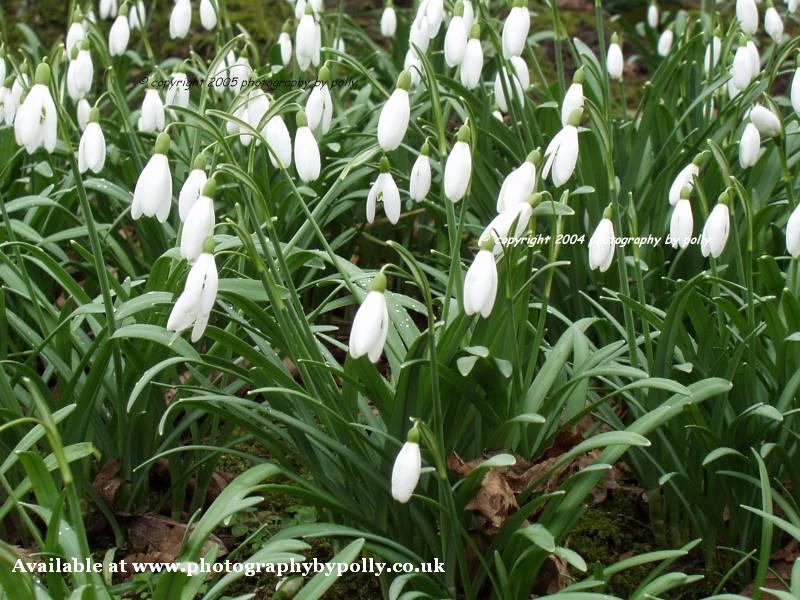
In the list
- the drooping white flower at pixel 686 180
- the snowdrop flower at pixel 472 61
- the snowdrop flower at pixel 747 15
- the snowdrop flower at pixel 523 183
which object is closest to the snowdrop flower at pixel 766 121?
the drooping white flower at pixel 686 180

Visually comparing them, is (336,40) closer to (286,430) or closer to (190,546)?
(286,430)

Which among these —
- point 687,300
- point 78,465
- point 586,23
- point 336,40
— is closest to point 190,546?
point 78,465

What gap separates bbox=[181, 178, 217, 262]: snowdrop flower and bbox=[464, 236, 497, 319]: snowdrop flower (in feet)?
1.59

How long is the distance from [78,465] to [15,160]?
1.41 meters

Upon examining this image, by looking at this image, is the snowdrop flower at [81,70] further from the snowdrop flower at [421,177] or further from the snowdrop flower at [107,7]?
the snowdrop flower at [421,177]

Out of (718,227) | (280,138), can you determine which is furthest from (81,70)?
(718,227)

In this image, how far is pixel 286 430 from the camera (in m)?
2.60

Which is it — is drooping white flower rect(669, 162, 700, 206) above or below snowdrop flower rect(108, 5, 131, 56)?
below

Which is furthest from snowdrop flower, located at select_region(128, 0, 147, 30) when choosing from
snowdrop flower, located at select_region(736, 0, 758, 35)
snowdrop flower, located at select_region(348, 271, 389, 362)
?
snowdrop flower, located at select_region(348, 271, 389, 362)

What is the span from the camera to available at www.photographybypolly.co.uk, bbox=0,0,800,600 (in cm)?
218

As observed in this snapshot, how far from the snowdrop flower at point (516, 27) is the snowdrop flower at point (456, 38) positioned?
0.17 m

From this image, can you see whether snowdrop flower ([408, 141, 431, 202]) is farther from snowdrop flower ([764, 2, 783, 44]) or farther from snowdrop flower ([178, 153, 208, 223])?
snowdrop flower ([764, 2, 783, 44])

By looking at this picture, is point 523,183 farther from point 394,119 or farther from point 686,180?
point 686,180

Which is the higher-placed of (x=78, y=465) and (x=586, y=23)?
(x=586, y=23)
